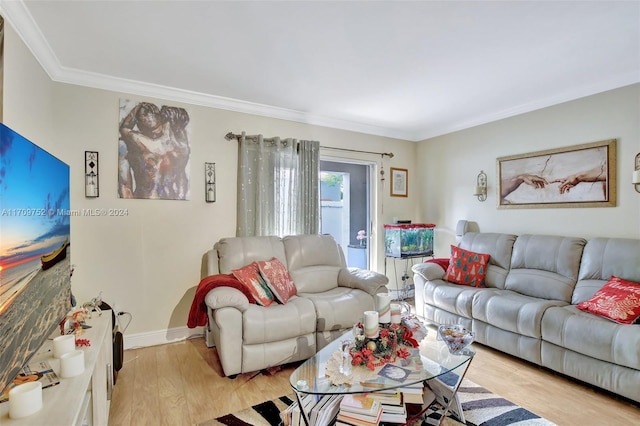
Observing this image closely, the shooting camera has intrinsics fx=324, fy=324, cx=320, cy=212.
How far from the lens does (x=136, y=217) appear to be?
3.06 meters

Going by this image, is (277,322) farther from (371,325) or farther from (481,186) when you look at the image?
(481,186)

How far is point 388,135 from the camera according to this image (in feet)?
15.4

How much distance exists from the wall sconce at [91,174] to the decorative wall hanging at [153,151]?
0.18 metres

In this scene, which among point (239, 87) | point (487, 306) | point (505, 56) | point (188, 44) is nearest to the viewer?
point (188, 44)

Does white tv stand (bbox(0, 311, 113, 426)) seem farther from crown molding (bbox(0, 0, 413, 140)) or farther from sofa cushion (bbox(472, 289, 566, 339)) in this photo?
sofa cushion (bbox(472, 289, 566, 339))

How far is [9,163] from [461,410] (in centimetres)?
248

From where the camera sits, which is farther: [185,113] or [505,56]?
[185,113]

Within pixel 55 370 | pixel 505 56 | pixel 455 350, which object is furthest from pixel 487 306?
pixel 55 370

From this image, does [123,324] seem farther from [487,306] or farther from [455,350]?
[487,306]

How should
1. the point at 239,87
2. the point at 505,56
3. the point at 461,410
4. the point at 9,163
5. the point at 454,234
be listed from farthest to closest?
the point at 454,234 → the point at 239,87 → the point at 505,56 → the point at 461,410 → the point at 9,163

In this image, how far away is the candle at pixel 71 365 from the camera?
4.23ft

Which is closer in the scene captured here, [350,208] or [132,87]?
[132,87]

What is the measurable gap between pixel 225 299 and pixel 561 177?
3441mm

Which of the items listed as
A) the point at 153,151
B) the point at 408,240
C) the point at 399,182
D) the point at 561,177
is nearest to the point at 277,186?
the point at 153,151
